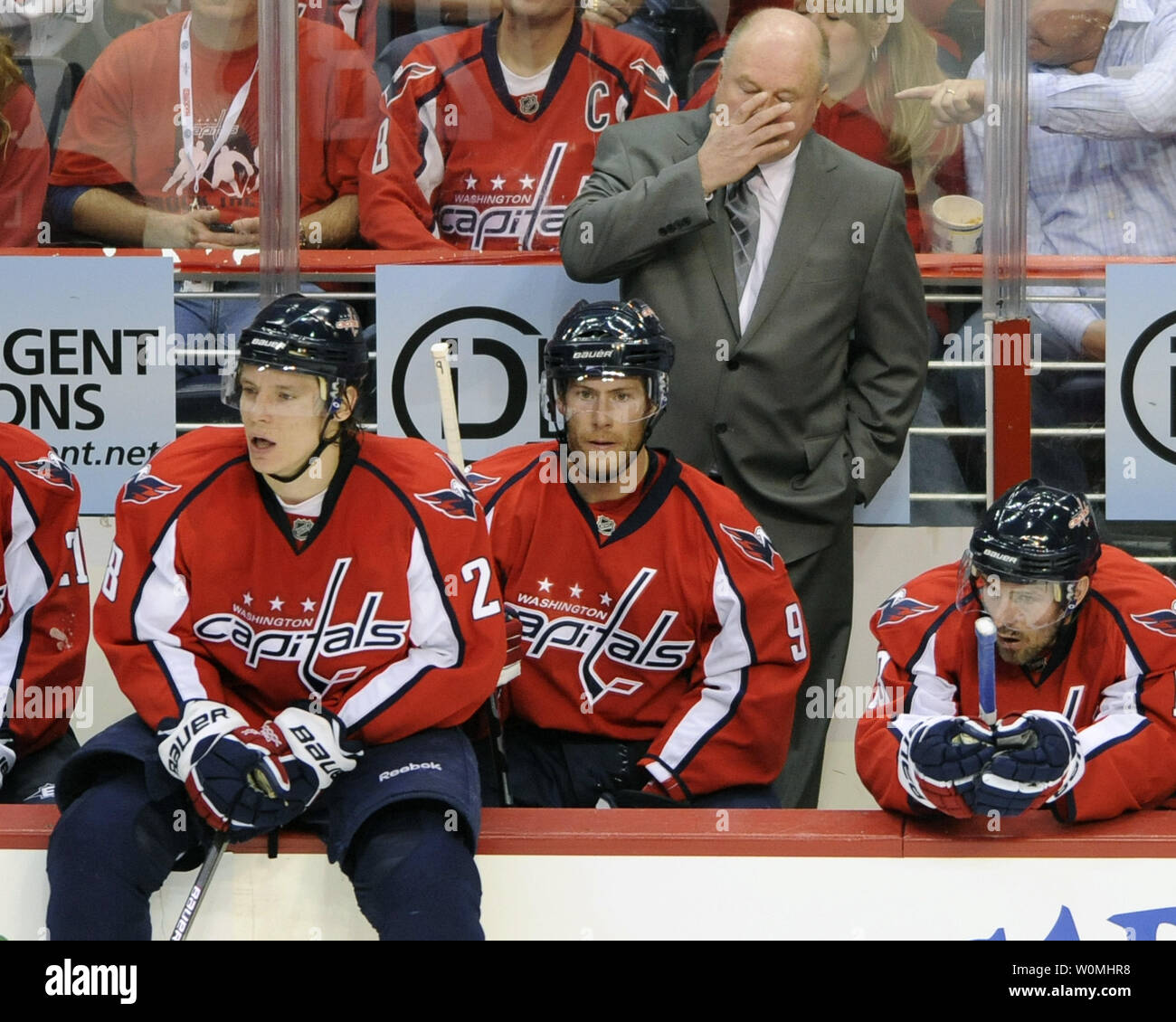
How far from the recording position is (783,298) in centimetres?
379

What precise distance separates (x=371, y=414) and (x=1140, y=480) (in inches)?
68.5

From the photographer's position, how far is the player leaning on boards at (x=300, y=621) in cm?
274

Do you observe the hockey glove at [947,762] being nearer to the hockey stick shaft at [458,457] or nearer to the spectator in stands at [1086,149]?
the hockey stick shaft at [458,457]

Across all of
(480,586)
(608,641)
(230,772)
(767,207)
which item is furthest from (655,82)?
(230,772)

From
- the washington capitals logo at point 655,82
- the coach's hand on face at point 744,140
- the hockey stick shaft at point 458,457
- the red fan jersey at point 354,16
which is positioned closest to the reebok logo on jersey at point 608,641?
the hockey stick shaft at point 458,457

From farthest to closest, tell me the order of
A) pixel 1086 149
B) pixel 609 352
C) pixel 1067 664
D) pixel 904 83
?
pixel 904 83
pixel 1086 149
pixel 609 352
pixel 1067 664

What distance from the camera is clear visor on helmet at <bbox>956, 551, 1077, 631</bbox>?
10.0 feet

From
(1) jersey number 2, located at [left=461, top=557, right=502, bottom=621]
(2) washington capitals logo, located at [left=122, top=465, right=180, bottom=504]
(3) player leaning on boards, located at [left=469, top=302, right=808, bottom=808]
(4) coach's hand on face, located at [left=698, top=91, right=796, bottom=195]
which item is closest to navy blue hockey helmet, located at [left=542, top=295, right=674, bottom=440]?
(3) player leaning on boards, located at [left=469, top=302, right=808, bottom=808]

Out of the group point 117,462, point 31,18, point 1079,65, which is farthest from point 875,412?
point 31,18

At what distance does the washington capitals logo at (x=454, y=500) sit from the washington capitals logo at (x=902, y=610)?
2.51 feet

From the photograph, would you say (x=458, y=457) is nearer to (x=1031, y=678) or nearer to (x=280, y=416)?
(x=280, y=416)

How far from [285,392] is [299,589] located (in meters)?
0.33

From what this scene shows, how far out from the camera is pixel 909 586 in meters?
3.27

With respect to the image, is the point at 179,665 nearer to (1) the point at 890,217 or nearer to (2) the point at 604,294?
(2) the point at 604,294
